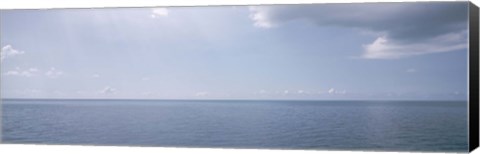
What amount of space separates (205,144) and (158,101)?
1127 mm

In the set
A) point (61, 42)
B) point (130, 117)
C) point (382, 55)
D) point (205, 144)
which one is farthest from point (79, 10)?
point (382, 55)

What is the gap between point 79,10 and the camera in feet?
→ 50.1

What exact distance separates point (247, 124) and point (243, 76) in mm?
712

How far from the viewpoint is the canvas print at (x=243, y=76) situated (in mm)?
14000

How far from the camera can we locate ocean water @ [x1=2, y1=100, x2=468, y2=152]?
1405cm

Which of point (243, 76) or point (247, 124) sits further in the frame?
point (243, 76)

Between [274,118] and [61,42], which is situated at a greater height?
[61,42]

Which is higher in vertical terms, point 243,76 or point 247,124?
point 243,76

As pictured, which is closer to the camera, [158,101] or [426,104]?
[426,104]

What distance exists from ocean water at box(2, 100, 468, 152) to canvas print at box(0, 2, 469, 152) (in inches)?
0.8

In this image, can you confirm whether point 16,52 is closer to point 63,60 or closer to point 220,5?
point 63,60

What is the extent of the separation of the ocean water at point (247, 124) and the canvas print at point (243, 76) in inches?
0.8

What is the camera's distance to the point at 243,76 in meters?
15.0

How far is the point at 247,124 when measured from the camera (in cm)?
1487
